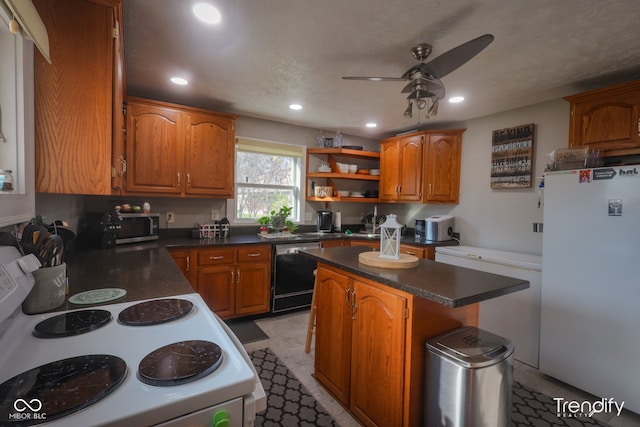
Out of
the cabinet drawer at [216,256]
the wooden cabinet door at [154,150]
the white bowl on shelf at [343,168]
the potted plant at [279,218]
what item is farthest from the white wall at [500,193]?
the wooden cabinet door at [154,150]

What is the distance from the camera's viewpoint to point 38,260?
1.01 metres

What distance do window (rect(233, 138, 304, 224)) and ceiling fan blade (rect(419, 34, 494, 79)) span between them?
92.8 inches

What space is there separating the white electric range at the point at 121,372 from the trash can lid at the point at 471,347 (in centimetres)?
97

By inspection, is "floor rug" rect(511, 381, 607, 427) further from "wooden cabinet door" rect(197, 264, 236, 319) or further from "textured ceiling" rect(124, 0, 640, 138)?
"wooden cabinet door" rect(197, 264, 236, 319)

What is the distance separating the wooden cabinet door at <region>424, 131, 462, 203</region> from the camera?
3.52m

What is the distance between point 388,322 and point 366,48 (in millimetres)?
1705

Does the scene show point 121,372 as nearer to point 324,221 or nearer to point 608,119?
point 608,119

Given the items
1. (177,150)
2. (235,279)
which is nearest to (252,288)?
(235,279)

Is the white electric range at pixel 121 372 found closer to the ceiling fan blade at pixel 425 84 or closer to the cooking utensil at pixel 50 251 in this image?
the cooking utensil at pixel 50 251

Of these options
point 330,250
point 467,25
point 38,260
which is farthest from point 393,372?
point 467,25

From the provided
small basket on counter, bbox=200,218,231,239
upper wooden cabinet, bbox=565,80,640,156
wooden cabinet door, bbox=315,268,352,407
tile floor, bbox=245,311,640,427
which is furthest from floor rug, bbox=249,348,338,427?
upper wooden cabinet, bbox=565,80,640,156

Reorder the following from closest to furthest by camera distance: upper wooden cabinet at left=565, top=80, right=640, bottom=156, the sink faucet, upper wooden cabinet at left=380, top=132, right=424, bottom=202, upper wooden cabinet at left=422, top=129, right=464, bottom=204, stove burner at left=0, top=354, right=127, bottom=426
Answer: stove burner at left=0, top=354, right=127, bottom=426 → upper wooden cabinet at left=565, top=80, right=640, bottom=156 → upper wooden cabinet at left=422, top=129, right=464, bottom=204 → upper wooden cabinet at left=380, top=132, right=424, bottom=202 → the sink faucet

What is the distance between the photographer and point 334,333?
1.88 m

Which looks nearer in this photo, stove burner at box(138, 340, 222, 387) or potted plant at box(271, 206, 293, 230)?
stove burner at box(138, 340, 222, 387)
